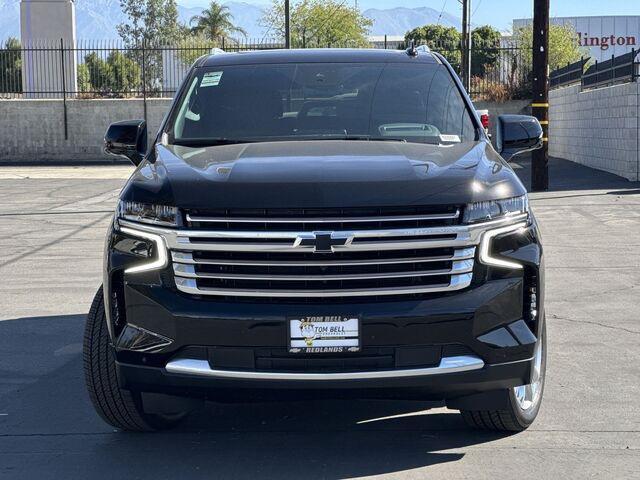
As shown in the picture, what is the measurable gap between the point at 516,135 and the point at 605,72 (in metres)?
18.1

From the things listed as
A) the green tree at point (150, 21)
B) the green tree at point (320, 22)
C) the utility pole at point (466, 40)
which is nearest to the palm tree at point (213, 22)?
the green tree at point (150, 21)

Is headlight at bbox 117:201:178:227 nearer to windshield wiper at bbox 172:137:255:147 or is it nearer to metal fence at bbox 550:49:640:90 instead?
windshield wiper at bbox 172:137:255:147

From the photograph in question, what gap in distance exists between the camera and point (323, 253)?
4641 millimetres

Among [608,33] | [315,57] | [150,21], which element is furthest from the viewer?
[608,33]

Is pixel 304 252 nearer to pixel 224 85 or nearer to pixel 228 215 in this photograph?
pixel 228 215

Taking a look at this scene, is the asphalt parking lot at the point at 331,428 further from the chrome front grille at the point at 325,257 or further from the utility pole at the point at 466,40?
the utility pole at the point at 466,40

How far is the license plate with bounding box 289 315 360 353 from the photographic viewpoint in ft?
15.2

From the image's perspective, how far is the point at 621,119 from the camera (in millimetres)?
22125

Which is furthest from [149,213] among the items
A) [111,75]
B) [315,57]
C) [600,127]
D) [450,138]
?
[111,75]

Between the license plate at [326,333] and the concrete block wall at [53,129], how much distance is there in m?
32.9

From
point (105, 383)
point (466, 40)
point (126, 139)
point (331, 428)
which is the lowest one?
point (331, 428)

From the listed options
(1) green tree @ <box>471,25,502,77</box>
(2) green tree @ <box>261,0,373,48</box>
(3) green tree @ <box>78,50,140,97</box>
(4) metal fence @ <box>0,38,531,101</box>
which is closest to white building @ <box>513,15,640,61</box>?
(1) green tree @ <box>471,25,502,77</box>

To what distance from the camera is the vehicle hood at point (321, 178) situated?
4.68 meters

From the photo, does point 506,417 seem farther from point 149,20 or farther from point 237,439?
point 149,20
